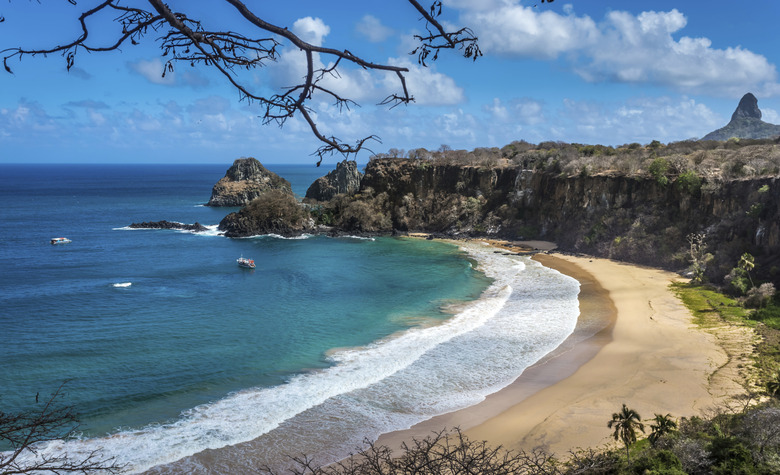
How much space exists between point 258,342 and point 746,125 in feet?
488

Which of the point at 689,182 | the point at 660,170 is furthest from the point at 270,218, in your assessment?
the point at 689,182

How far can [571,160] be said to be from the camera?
5522 cm

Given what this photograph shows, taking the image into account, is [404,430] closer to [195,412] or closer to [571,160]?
[195,412]

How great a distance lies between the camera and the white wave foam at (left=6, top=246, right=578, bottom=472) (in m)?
15.0

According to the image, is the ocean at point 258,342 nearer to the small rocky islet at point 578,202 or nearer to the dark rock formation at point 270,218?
the small rocky islet at point 578,202

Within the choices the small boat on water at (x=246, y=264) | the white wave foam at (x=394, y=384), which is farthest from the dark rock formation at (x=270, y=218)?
the white wave foam at (x=394, y=384)

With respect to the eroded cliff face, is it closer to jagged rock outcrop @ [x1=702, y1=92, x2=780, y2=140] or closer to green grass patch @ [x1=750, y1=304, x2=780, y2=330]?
green grass patch @ [x1=750, y1=304, x2=780, y2=330]

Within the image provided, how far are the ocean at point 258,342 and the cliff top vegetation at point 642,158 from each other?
15218mm

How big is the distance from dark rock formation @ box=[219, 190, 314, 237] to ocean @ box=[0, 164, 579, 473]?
10.8 meters

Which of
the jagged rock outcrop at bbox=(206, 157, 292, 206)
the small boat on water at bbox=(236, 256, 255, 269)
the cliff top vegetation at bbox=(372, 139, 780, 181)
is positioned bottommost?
the small boat on water at bbox=(236, 256, 255, 269)

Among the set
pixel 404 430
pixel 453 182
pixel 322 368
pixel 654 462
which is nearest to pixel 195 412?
pixel 322 368

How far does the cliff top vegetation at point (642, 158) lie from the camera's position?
40.9 m

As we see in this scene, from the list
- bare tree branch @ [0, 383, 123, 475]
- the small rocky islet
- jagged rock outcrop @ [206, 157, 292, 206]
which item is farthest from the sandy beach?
jagged rock outcrop @ [206, 157, 292, 206]

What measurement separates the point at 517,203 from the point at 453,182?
9531mm
